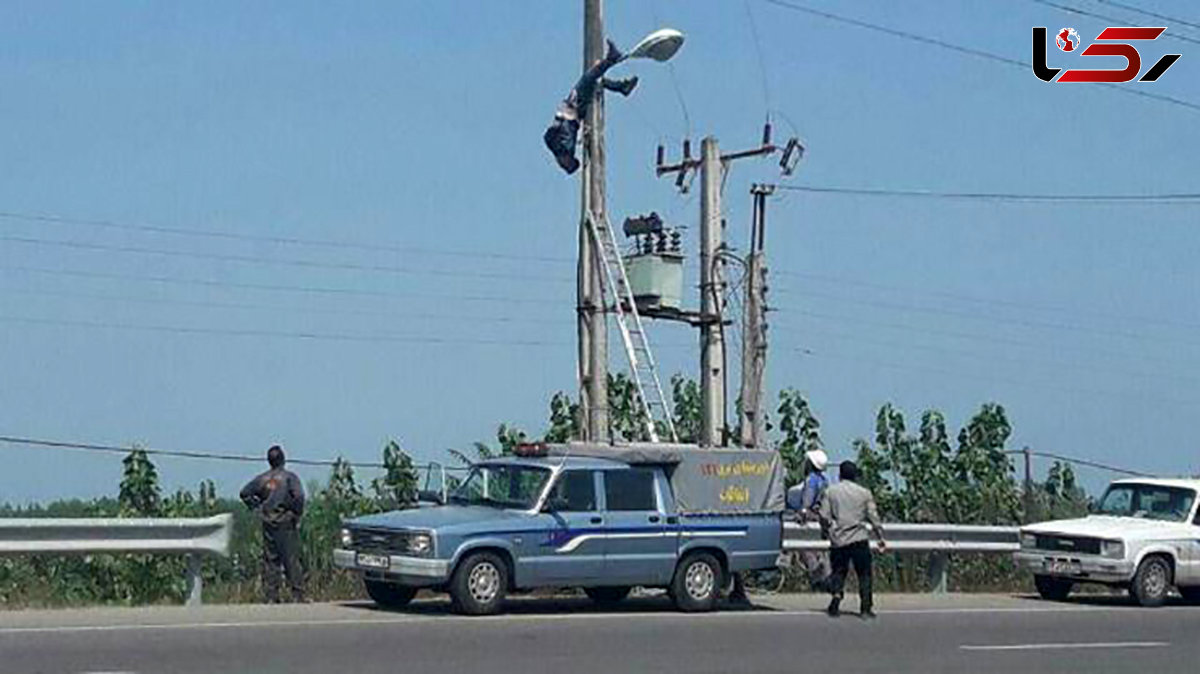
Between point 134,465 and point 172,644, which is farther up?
point 134,465

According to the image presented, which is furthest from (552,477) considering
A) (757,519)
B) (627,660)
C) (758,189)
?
(758,189)

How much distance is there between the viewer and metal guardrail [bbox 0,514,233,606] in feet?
67.2

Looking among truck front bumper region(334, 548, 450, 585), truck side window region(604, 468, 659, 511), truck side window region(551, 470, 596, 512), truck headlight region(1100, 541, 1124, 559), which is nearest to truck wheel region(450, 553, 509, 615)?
truck front bumper region(334, 548, 450, 585)

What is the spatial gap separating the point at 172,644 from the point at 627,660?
12.4 feet

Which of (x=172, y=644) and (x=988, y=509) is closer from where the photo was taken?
(x=172, y=644)

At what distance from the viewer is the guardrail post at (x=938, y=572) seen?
27.6 meters

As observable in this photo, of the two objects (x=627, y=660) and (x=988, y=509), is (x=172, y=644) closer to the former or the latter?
(x=627, y=660)

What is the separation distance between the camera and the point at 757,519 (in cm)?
2308

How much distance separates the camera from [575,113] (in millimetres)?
26250

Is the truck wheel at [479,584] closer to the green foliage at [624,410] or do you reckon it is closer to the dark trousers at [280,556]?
the dark trousers at [280,556]

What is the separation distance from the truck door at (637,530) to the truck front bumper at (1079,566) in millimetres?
6221

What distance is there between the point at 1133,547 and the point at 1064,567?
2.94 ft

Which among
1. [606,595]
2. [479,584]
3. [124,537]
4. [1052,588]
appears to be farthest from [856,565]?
[124,537]

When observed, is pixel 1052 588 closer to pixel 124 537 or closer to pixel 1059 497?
pixel 1059 497
